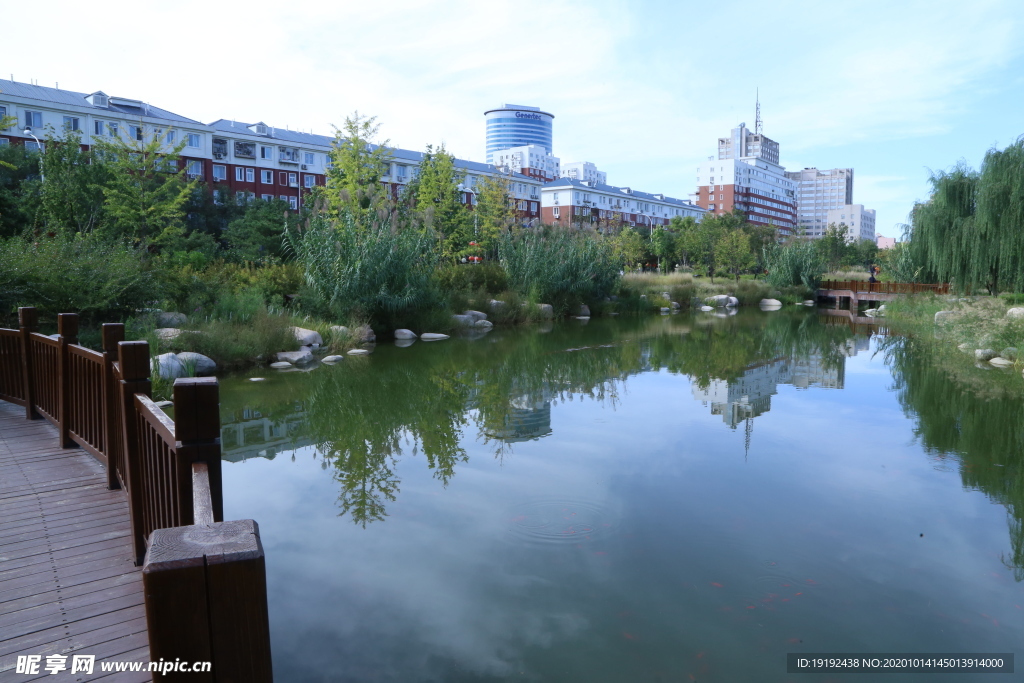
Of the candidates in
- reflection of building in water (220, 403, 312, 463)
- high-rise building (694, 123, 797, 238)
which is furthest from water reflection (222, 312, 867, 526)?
high-rise building (694, 123, 797, 238)

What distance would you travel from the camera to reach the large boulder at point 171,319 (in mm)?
12039

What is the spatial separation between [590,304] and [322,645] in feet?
73.4

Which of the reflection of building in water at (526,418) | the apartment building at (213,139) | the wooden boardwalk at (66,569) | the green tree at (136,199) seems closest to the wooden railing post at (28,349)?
the wooden boardwalk at (66,569)

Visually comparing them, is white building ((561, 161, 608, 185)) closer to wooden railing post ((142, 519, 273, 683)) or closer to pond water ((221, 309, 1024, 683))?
pond water ((221, 309, 1024, 683))

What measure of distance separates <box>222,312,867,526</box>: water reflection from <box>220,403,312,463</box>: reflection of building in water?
0.01 m

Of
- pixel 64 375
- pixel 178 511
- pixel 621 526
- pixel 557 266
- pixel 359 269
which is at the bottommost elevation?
pixel 621 526

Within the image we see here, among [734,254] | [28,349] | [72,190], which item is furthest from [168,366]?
[734,254]

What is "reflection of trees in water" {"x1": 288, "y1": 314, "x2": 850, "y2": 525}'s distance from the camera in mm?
6848

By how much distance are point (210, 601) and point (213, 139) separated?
158ft

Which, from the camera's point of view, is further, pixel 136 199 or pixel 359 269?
pixel 136 199

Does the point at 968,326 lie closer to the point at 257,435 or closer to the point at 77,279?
the point at 257,435

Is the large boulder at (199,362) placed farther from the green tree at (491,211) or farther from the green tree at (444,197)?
the green tree at (491,211)

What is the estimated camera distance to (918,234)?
23.9 metres

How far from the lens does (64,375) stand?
4.79 meters
